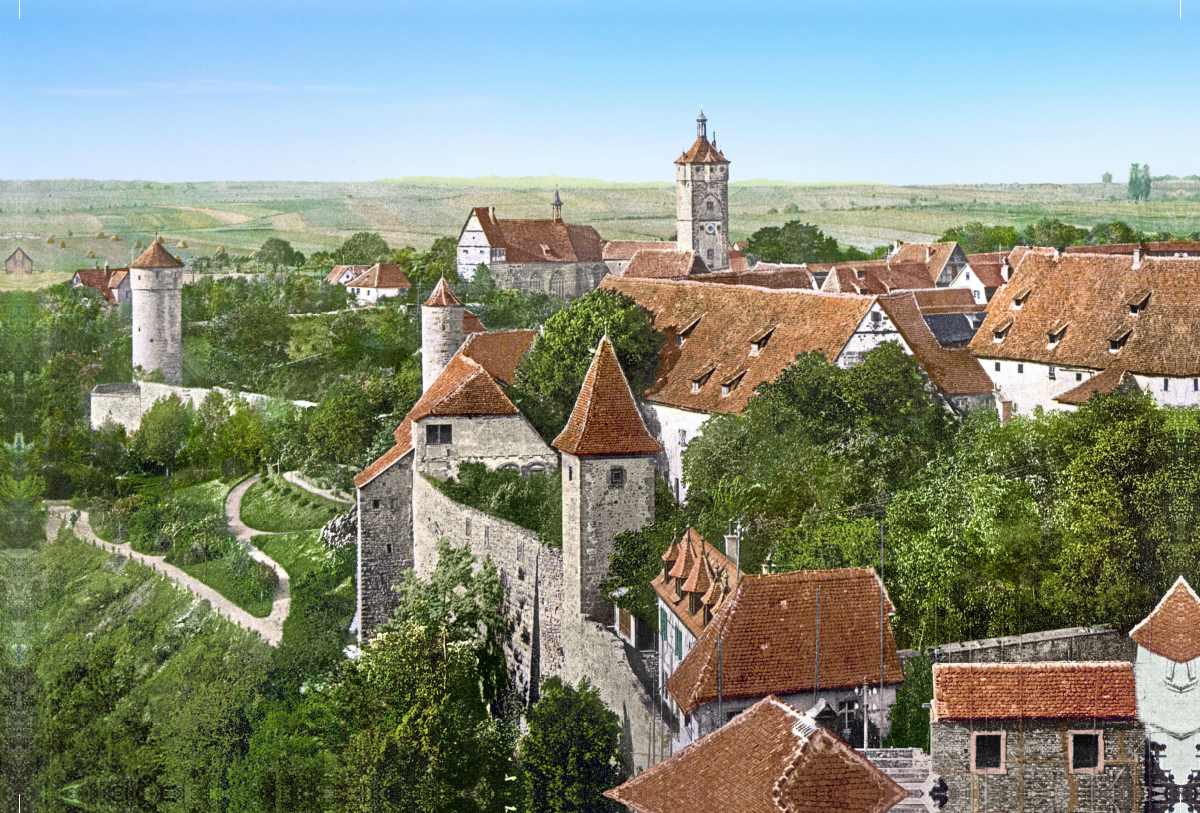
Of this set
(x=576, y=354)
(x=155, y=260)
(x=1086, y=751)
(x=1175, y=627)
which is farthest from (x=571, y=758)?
(x=155, y=260)

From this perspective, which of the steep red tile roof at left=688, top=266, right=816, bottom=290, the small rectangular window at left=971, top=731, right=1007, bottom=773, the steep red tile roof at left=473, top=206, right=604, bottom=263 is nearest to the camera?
the small rectangular window at left=971, top=731, right=1007, bottom=773

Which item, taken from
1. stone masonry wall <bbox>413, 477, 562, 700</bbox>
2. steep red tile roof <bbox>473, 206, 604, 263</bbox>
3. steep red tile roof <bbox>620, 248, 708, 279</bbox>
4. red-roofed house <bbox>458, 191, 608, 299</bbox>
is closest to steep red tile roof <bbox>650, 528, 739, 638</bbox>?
stone masonry wall <bbox>413, 477, 562, 700</bbox>

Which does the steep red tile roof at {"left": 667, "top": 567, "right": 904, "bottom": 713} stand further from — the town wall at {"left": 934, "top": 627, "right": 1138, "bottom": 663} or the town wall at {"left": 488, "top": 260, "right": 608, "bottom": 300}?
the town wall at {"left": 488, "top": 260, "right": 608, "bottom": 300}

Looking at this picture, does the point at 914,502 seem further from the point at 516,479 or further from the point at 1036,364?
the point at 1036,364

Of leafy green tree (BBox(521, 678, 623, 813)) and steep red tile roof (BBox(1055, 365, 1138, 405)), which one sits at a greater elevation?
steep red tile roof (BBox(1055, 365, 1138, 405))

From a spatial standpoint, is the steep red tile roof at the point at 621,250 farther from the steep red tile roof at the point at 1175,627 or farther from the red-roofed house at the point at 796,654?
the steep red tile roof at the point at 1175,627

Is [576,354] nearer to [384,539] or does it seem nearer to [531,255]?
[384,539]

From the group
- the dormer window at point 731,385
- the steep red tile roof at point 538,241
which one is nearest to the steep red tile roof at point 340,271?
the steep red tile roof at point 538,241
